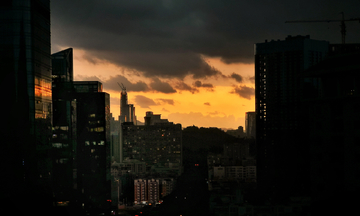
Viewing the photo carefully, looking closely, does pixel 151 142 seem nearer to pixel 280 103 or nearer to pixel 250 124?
pixel 250 124

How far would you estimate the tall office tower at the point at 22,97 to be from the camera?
59.4 ft

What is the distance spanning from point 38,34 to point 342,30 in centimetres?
2752

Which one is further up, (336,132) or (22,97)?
(22,97)

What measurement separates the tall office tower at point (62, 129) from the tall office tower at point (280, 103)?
23420 mm

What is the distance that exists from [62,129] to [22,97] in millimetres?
14567

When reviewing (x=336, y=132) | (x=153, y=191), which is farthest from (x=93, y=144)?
(x=336, y=132)

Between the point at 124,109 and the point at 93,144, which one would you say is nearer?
the point at 93,144

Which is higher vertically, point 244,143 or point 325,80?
point 325,80

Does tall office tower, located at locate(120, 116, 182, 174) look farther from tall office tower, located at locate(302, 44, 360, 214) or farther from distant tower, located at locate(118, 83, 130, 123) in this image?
tall office tower, located at locate(302, 44, 360, 214)

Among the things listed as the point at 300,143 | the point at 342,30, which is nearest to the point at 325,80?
the point at 342,30

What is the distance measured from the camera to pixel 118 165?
79438 millimetres

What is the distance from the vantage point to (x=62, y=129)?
3284cm

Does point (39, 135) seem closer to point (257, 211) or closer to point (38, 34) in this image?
point (38, 34)

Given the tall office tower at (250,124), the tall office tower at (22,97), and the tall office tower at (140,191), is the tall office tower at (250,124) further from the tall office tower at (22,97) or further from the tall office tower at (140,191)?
the tall office tower at (22,97)
